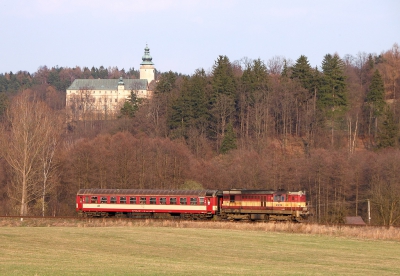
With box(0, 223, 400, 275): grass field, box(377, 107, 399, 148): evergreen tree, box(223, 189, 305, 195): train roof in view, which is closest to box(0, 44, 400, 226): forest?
box(377, 107, 399, 148): evergreen tree

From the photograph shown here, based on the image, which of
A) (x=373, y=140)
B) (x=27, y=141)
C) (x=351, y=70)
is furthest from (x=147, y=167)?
(x=351, y=70)

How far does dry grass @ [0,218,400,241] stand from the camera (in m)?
40.4

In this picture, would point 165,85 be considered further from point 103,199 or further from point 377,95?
point 103,199

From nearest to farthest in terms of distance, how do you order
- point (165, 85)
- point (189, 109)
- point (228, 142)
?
point (228, 142) < point (189, 109) < point (165, 85)

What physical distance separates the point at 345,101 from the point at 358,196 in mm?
32404

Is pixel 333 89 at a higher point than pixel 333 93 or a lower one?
higher

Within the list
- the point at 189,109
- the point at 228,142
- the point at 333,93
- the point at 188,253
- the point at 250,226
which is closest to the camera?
the point at 188,253

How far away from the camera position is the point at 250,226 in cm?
4562

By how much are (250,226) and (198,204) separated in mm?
8730

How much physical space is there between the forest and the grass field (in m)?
21.7

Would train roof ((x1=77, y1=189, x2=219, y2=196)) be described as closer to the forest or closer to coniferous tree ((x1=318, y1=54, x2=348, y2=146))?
the forest

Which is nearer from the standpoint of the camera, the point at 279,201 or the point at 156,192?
the point at 279,201

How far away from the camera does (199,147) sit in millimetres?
99438

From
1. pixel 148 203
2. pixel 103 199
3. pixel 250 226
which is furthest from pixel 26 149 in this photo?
pixel 250 226
